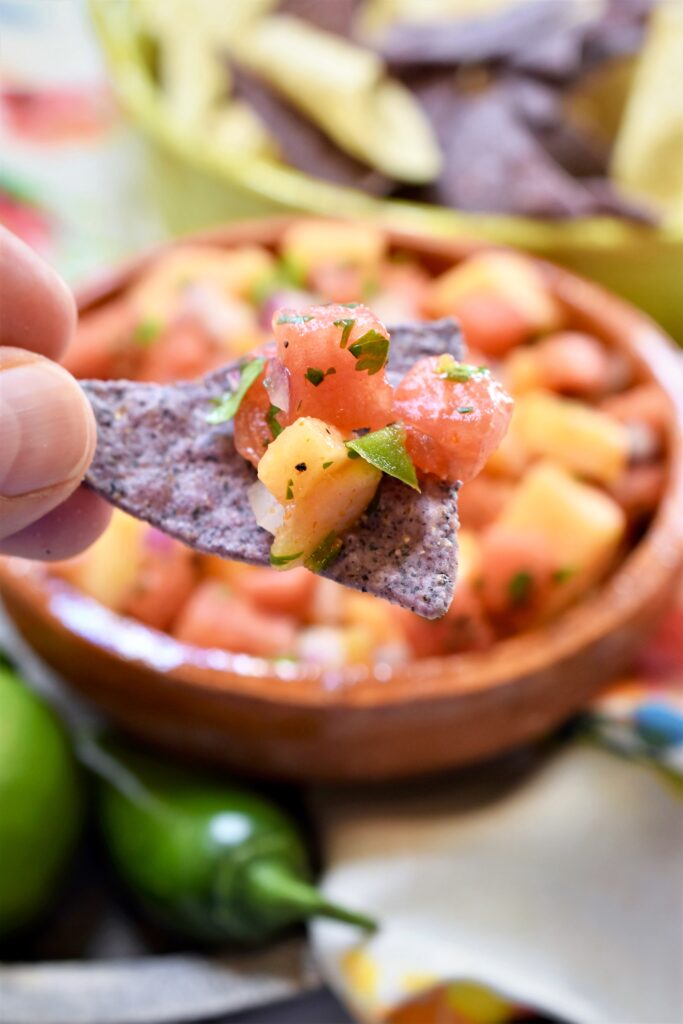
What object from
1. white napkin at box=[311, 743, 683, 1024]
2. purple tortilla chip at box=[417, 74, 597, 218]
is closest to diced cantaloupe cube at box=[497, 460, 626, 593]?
white napkin at box=[311, 743, 683, 1024]

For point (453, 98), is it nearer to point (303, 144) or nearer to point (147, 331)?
point (303, 144)

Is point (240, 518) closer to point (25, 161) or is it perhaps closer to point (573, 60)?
point (573, 60)

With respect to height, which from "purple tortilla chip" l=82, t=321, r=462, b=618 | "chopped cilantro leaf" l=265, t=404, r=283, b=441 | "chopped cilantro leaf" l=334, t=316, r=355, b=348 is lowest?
"purple tortilla chip" l=82, t=321, r=462, b=618

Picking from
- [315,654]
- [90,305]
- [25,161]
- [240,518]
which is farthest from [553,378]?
[25,161]

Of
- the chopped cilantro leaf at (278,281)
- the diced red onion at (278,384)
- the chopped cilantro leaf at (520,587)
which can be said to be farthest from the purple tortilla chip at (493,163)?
the diced red onion at (278,384)

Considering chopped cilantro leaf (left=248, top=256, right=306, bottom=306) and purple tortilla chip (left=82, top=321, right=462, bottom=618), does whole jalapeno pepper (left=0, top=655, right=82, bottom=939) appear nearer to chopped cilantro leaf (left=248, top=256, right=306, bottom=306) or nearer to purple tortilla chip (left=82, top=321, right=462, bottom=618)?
purple tortilla chip (left=82, top=321, right=462, bottom=618)

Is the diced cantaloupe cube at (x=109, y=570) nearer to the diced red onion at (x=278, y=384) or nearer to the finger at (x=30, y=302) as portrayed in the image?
the finger at (x=30, y=302)
